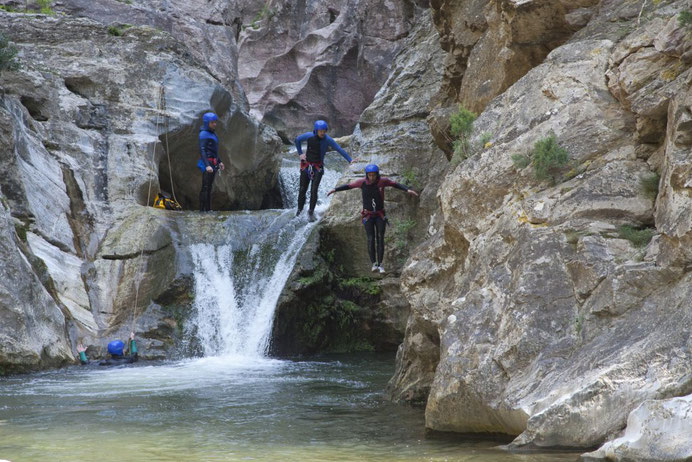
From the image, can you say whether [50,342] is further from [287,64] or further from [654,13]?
[287,64]

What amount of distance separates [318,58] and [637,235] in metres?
33.9

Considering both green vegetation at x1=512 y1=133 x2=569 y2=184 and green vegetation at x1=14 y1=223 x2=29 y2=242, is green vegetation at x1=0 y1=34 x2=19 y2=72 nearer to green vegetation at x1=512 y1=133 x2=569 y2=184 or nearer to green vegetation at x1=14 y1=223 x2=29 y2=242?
green vegetation at x1=14 y1=223 x2=29 y2=242

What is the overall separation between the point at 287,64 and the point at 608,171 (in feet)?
117

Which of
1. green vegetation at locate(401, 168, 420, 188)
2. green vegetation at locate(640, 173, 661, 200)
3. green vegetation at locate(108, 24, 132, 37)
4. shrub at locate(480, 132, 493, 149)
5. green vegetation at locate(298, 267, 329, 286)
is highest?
green vegetation at locate(108, 24, 132, 37)

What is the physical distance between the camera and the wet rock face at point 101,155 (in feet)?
51.0

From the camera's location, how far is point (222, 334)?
1650 cm

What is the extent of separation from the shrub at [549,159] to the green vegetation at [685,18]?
1.60m

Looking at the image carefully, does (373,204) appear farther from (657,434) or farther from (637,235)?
(657,434)

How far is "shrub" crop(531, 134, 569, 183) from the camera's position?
26.2 ft

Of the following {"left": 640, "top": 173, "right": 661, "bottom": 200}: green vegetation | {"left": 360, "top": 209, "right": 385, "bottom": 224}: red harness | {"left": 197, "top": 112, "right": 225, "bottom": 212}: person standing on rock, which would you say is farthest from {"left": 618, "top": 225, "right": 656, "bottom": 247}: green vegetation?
{"left": 197, "top": 112, "right": 225, "bottom": 212}: person standing on rock

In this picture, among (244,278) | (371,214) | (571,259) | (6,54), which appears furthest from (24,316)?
(571,259)

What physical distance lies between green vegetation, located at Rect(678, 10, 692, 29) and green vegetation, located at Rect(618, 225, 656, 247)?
77.8 inches

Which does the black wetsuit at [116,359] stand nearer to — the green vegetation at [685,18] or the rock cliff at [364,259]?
the rock cliff at [364,259]

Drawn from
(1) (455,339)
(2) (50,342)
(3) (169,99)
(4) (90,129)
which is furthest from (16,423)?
(3) (169,99)
